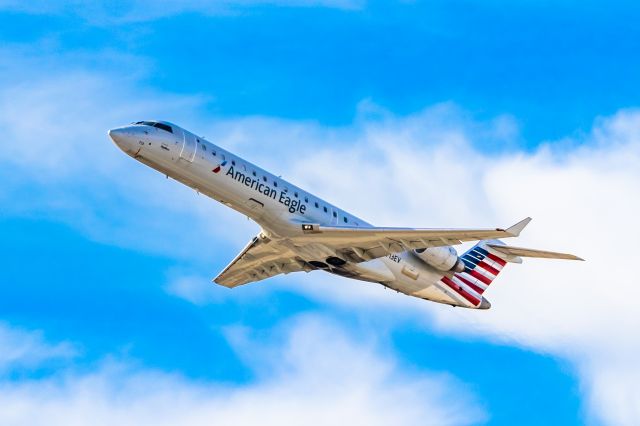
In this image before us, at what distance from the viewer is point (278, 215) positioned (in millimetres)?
34469

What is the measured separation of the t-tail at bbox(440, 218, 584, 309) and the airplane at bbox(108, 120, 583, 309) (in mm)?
47

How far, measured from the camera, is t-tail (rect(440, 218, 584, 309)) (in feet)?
130

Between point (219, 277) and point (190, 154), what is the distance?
9087mm

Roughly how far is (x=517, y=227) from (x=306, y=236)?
276 inches

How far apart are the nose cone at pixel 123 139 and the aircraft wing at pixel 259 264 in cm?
616

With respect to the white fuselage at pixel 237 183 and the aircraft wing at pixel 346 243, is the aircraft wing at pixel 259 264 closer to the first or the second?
the aircraft wing at pixel 346 243

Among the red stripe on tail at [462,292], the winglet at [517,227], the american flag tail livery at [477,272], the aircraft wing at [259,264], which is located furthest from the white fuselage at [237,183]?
the winglet at [517,227]

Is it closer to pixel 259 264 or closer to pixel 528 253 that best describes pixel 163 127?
pixel 259 264

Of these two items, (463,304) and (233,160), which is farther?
(463,304)

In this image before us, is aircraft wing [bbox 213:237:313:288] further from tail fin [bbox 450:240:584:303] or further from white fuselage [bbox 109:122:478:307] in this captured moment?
Answer: tail fin [bbox 450:240:584:303]

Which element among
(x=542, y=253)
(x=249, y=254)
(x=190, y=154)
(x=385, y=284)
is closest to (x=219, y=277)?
(x=249, y=254)

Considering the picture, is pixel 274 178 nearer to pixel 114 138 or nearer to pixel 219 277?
pixel 114 138

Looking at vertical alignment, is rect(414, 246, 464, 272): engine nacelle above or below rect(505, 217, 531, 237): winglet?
above

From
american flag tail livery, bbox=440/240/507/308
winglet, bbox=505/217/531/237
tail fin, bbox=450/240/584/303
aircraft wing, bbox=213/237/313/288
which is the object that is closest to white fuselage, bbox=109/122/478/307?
aircraft wing, bbox=213/237/313/288
